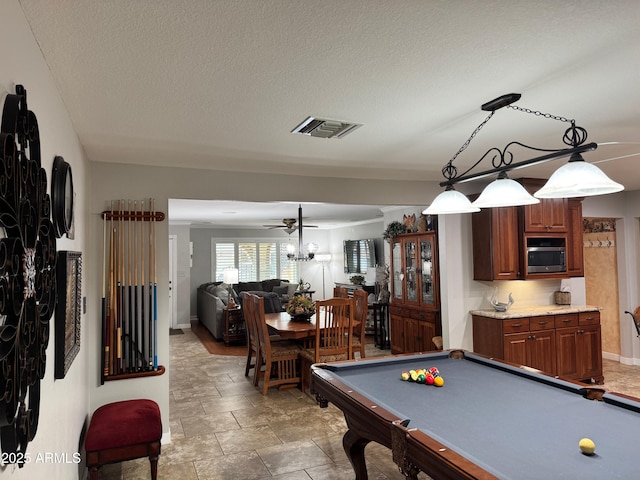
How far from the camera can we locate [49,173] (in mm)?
1897

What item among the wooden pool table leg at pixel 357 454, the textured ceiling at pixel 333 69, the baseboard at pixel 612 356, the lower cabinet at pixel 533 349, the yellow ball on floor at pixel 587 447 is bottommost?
the baseboard at pixel 612 356

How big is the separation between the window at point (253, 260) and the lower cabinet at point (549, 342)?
713 cm

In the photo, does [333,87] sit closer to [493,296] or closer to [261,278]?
[493,296]

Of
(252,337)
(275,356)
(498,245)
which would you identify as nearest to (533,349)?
(498,245)

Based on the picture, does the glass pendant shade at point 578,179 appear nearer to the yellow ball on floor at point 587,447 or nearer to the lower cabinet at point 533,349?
the yellow ball on floor at point 587,447

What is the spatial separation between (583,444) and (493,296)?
373 centimetres

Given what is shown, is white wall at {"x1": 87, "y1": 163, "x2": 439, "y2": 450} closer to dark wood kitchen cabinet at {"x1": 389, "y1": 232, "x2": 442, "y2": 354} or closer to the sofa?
dark wood kitchen cabinet at {"x1": 389, "y1": 232, "x2": 442, "y2": 354}

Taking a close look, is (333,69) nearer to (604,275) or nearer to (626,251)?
(626,251)

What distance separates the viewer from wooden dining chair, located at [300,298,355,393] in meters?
4.87

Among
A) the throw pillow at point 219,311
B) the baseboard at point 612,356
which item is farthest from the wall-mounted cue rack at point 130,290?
the baseboard at point 612,356

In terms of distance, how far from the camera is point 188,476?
3.16 m

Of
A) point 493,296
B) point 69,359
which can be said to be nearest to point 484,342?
point 493,296

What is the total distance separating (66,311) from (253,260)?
9.18 meters

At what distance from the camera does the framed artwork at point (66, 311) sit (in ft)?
6.54
